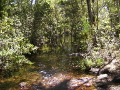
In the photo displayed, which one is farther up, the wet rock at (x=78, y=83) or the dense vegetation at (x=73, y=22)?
the dense vegetation at (x=73, y=22)

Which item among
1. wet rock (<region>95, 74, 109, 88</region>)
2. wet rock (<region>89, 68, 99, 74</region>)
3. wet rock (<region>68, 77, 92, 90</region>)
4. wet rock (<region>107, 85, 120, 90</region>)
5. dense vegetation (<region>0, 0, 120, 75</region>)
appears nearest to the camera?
wet rock (<region>107, 85, 120, 90</region>)

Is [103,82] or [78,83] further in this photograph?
[78,83]

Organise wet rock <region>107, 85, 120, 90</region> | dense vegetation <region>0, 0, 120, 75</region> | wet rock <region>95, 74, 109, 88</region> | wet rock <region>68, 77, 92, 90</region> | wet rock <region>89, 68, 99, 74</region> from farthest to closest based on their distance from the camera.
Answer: dense vegetation <region>0, 0, 120, 75</region> → wet rock <region>89, 68, 99, 74</region> → wet rock <region>68, 77, 92, 90</region> → wet rock <region>95, 74, 109, 88</region> → wet rock <region>107, 85, 120, 90</region>

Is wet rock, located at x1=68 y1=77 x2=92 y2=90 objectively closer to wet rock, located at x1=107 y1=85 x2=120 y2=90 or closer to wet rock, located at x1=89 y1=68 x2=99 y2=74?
wet rock, located at x1=107 y1=85 x2=120 y2=90

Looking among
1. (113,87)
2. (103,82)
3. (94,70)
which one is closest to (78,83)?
(103,82)

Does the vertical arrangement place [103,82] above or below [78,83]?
above

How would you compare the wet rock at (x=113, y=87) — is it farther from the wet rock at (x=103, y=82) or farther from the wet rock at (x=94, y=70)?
the wet rock at (x=94, y=70)

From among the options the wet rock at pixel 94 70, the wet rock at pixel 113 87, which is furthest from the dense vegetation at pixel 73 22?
the wet rock at pixel 113 87

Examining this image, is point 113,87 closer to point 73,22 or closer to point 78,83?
point 78,83

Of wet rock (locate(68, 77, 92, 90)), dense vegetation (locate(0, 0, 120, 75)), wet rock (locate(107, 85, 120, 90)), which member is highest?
dense vegetation (locate(0, 0, 120, 75))

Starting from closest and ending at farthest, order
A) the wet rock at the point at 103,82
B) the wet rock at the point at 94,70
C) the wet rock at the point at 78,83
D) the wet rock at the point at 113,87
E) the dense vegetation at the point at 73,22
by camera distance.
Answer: the wet rock at the point at 113,87 → the wet rock at the point at 103,82 → the wet rock at the point at 78,83 → the wet rock at the point at 94,70 → the dense vegetation at the point at 73,22

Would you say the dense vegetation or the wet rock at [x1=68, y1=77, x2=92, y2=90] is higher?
the dense vegetation

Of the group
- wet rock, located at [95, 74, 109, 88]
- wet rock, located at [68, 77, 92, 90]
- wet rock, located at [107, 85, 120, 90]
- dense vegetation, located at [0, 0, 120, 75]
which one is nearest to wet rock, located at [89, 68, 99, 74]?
dense vegetation, located at [0, 0, 120, 75]

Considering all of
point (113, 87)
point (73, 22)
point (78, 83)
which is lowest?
point (78, 83)
